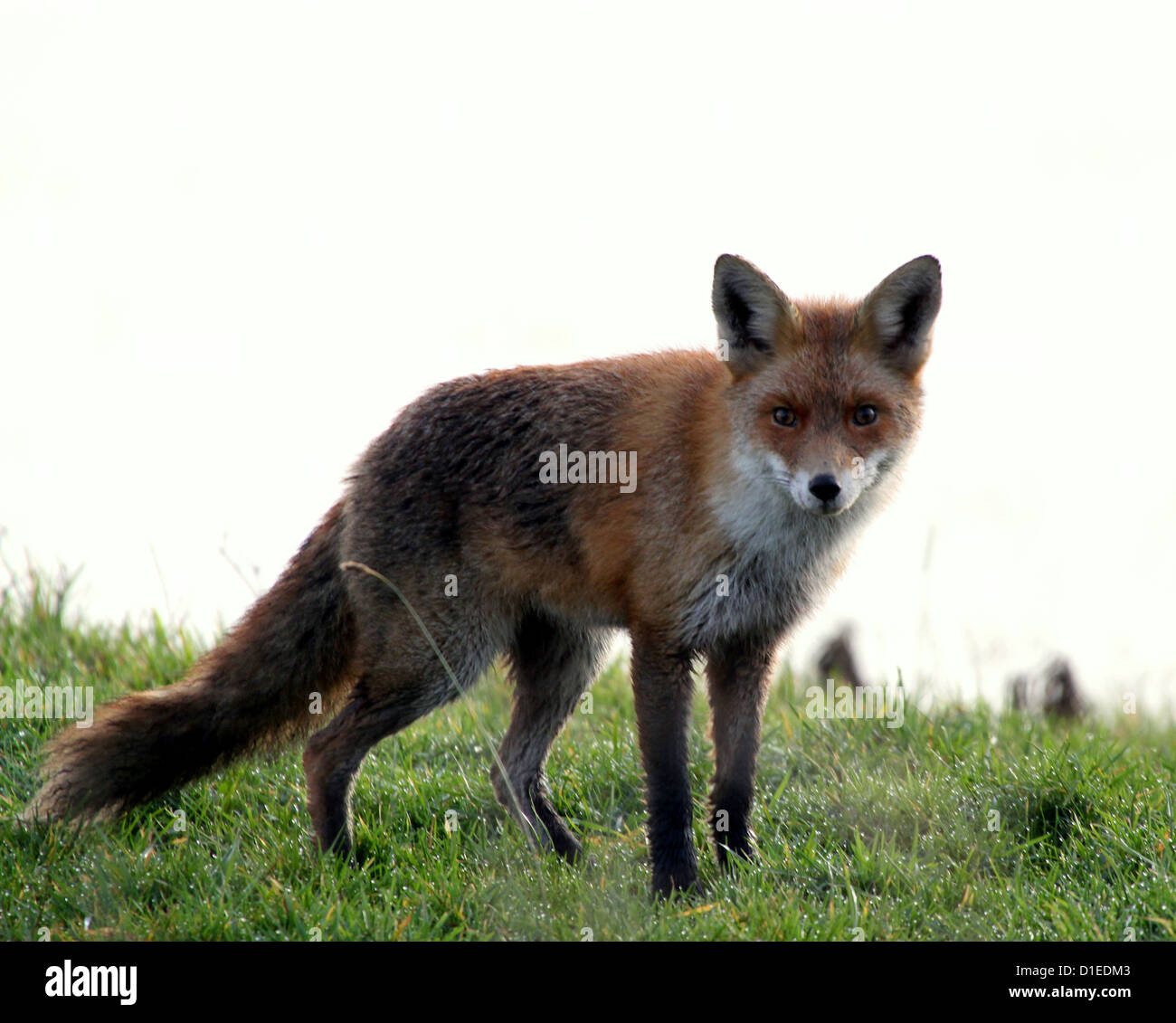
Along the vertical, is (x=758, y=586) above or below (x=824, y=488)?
below

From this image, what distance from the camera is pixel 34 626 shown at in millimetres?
6113

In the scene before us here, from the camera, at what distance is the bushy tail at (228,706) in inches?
169

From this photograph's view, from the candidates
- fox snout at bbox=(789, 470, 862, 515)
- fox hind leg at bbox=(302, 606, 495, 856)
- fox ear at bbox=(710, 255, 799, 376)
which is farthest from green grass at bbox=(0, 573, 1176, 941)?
fox ear at bbox=(710, 255, 799, 376)

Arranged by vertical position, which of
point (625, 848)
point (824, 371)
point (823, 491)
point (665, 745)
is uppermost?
point (824, 371)

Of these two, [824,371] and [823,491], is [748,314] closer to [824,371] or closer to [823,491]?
[824,371]

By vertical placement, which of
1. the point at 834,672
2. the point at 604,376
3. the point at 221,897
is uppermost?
the point at 604,376

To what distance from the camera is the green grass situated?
11.6 ft

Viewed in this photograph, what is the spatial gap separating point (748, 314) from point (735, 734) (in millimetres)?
1532

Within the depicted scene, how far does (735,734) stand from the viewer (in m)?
4.34

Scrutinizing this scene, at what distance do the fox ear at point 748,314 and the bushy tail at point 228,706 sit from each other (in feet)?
5.81

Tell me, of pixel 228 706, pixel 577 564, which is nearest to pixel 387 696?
pixel 228 706
